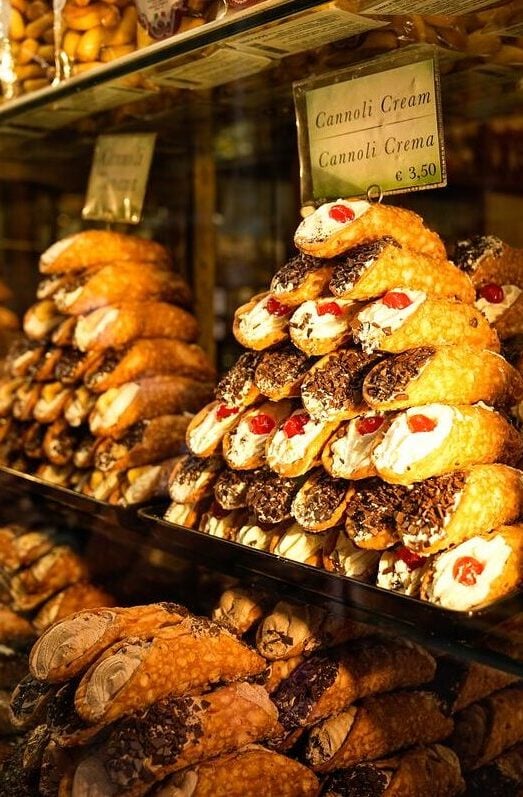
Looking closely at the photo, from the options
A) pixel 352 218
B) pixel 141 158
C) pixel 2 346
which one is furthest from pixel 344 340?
pixel 2 346

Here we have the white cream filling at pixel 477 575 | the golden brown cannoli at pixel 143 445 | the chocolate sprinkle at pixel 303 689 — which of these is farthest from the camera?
the golden brown cannoli at pixel 143 445

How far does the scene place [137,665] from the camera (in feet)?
4.17

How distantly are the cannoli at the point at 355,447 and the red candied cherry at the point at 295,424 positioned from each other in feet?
0.18

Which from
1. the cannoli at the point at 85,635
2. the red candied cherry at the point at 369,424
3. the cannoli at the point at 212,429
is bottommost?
the cannoli at the point at 85,635

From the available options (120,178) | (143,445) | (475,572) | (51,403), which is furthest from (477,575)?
(120,178)

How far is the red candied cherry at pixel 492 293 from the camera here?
5.02 feet

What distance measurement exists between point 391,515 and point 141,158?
4.19 feet

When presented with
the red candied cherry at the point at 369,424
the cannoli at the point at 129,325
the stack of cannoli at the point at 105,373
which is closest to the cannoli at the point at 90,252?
the stack of cannoli at the point at 105,373

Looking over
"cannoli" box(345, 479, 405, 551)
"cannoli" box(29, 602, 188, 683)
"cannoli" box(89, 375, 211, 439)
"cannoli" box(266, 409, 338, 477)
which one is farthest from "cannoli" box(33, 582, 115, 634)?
"cannoli" box(345, 479, 405, 551)

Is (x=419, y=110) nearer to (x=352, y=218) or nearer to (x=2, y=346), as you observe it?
(x=352, y=218)

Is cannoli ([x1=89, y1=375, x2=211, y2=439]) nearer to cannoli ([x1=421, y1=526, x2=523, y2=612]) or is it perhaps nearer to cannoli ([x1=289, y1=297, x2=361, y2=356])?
cannoli ([x1=289, y1=297, x2=361, y2=356])

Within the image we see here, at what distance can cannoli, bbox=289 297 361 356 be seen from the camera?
1.36 m

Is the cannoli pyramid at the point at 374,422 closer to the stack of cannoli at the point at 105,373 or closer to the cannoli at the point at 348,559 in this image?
the cannoli at the point at 348,559

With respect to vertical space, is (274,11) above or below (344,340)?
above
